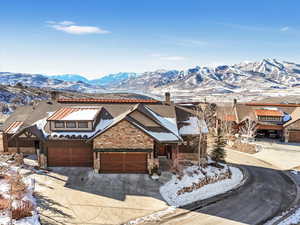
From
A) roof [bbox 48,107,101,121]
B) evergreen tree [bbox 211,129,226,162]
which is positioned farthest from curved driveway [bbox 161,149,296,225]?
roof [bbox 48,107,101,121]

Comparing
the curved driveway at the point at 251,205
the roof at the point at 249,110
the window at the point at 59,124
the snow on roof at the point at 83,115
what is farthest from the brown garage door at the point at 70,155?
the roof at the point at 249,110

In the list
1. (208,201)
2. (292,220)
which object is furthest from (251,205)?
(208,201)

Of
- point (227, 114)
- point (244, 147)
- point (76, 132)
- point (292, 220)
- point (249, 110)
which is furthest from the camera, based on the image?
point (227, 114)

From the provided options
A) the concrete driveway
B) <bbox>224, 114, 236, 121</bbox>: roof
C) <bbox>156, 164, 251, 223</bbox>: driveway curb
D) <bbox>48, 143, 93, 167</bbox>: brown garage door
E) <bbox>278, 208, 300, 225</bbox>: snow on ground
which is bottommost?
<bbox>278, 208, 300, 225</bbox>: snow on ground

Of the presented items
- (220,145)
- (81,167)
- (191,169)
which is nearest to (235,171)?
(220,145)

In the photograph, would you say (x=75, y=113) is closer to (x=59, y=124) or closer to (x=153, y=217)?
(x=59, y=124)

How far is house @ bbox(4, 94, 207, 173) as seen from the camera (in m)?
22.5

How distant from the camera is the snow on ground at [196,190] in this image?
19.3 meters

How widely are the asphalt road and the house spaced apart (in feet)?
21.7

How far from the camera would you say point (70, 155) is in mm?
24328

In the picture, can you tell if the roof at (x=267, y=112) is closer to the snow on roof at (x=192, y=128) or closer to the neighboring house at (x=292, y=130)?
the neighboring house at (x=292, y=130)

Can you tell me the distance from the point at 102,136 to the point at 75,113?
16.7 feet

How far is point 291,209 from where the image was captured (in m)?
18.4

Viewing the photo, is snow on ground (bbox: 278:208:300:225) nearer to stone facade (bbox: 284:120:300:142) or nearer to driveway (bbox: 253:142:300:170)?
driveway (bbox: 253:142:300:170)
